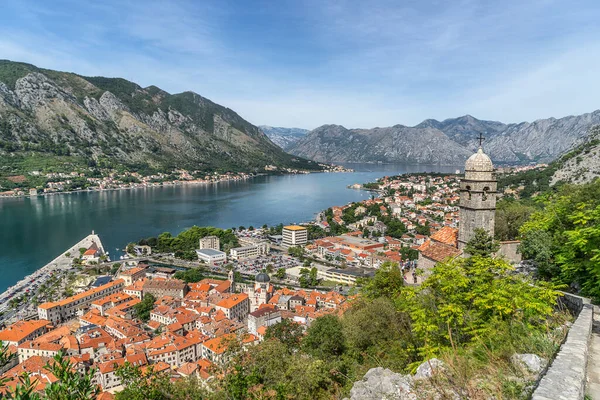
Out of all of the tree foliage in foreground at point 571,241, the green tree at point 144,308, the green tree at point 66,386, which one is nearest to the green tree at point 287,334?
the tree foliage in foreground at point 571,241

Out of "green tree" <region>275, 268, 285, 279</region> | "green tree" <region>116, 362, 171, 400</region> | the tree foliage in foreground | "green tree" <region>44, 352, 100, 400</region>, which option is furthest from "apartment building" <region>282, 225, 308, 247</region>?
"green tree" <region>44, 352, 100, 400</region>

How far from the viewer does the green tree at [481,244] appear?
9.66 metres

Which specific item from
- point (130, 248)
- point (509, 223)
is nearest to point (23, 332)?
point (130, 248)

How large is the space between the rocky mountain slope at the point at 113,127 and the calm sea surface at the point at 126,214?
26.7 meters

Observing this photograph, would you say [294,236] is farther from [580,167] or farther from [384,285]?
[580,167]

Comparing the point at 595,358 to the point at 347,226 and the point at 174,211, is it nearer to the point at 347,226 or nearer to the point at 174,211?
the point at 347,226

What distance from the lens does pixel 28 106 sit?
314 ft

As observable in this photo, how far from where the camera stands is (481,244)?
9.87 metres

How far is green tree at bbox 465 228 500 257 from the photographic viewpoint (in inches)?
380

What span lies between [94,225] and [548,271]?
167 feet

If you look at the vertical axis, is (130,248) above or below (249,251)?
above

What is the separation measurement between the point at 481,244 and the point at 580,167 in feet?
135

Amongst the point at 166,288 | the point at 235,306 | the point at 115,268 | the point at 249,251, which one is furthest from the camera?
the point at 249,251

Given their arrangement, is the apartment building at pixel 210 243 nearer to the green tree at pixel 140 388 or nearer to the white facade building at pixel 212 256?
the white facade building at pixel 212 256
